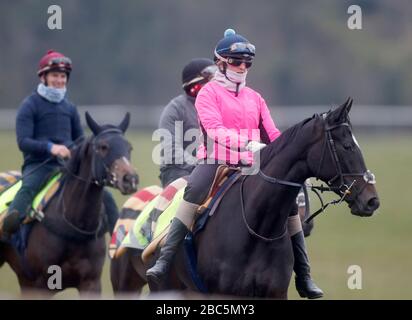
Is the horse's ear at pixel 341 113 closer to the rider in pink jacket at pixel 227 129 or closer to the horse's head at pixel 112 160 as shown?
the rider in pink jacket at pixel 227 129

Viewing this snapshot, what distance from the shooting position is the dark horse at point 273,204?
311 inches

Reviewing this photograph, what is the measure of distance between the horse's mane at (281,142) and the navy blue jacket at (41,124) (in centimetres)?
351

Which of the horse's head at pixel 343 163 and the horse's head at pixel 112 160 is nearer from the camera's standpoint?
the horse's head at pixel 343 163

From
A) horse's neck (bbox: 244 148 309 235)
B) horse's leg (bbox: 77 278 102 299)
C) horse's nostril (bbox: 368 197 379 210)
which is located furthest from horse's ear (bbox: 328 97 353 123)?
horse's leg (bbox: 77 278 102 299)

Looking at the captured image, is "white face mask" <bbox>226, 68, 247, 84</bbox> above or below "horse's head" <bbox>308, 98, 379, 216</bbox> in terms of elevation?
above

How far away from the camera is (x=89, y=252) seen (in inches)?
432

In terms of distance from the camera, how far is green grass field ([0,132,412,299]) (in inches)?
559

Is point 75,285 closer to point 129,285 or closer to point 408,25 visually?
point 129,285

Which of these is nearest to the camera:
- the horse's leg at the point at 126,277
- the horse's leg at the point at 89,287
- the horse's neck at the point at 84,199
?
the horse's leg at the point at 126,277

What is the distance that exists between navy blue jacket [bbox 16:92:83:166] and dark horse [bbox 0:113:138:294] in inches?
18.3

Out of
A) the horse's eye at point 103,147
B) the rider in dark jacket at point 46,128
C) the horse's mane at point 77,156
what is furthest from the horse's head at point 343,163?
the rider in dark jacket at point 46,128

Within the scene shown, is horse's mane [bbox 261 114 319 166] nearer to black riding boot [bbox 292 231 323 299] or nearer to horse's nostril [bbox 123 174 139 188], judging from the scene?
black riding boot [bbox 292 231 323 299]

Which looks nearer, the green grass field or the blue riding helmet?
the blue riding helmet
